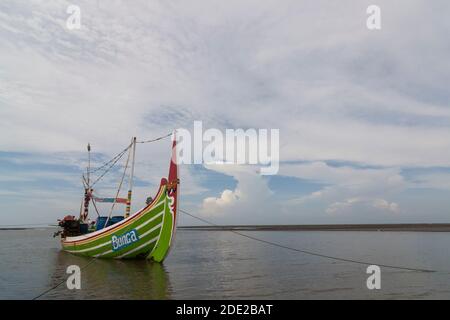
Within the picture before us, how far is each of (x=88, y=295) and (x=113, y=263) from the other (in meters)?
9.19

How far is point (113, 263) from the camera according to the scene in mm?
23609

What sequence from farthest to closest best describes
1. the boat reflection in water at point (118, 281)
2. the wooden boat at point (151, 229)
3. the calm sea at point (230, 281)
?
the wooden boat at point (151, 229) → the boat reflection in water at point (118, 281) → the calm sea at point (230, 281)

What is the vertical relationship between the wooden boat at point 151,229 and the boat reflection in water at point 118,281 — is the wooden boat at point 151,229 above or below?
above

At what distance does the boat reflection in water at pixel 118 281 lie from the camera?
14.7 metres

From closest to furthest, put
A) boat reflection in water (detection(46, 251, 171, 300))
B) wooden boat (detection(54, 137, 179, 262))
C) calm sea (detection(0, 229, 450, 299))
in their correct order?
1. calm sea (detection(0, 229, 450, 299))
2. boat reflection in water (detection(46, 251, 171, 300))
3. wooden boat (detection(54, 137, 179, 262))

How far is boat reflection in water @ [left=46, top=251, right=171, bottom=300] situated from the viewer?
1473 centimetres

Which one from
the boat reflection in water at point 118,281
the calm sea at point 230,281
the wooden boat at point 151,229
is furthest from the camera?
the wooden boat at point 151,229

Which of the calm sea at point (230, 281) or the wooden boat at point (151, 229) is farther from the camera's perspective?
the wooden boat at point (151, 229)

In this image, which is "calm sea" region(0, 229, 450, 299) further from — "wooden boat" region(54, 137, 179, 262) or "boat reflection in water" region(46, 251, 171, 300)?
"wooden boat" region(54, 137, 179, 262)

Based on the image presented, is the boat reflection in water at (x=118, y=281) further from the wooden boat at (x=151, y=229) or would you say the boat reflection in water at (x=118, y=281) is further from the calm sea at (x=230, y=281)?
the wooden boat at (x=151, y=229)

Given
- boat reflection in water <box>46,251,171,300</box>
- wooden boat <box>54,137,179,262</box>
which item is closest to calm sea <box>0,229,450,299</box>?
boat reflection in water <box>46,251,171,300</box>

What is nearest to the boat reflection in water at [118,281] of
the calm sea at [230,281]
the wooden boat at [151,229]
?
the calm sea at [230,281]
